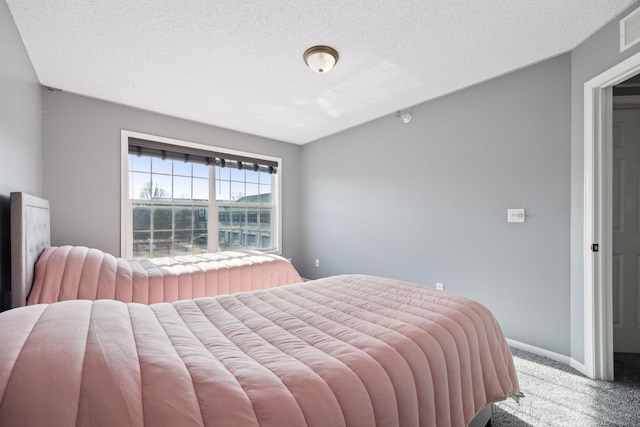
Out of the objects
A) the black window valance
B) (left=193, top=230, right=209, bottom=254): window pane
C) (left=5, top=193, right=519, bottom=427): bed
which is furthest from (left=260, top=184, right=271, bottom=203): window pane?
(left=5, top=193, right=519, bottom=427): bed

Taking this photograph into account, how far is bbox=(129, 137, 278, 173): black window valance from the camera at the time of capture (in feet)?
11.0

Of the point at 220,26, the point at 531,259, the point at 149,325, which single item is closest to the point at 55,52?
the point at 220,26

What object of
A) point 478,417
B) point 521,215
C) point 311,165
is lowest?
point 478,417

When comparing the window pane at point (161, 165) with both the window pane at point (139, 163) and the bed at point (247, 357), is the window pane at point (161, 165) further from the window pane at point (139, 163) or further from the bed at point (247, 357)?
the bed at point (247, 357)

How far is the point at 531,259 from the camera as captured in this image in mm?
2375

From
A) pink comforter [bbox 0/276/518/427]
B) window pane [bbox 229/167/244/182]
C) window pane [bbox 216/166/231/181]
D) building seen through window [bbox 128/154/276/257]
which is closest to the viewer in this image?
pink comforter [bbox 0/276/518/427]

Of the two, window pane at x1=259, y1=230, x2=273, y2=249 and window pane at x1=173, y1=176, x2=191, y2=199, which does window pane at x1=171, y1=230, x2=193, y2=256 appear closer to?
window pane at x1=173, y1=176, x2=191, y2=199

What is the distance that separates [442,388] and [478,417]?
588 millimetres

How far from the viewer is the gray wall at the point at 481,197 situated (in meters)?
2.26

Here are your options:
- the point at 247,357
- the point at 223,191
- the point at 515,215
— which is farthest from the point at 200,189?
the point at 515,215

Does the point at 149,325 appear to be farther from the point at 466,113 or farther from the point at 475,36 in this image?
the point at 466,113

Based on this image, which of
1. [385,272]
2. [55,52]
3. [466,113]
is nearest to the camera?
[55,52]

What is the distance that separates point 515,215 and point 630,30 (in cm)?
140

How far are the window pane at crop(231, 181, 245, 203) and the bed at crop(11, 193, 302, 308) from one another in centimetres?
169
